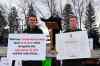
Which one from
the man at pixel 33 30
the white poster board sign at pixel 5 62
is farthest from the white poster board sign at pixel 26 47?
the white poster board sign at pixel 5 62

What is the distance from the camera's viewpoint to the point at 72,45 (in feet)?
10.2

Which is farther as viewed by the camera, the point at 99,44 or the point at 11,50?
the point at 99,44

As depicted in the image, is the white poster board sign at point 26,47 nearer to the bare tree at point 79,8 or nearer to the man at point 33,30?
the man at point 33,30

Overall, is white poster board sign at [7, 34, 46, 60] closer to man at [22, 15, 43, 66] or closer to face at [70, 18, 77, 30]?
man at [22, 15, 43, 66]

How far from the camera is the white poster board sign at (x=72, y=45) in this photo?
3.08 m

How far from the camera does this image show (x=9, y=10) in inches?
308

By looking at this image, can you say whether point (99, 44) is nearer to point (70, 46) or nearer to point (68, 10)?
point (68, 10)

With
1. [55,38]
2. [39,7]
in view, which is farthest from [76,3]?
[55,38]

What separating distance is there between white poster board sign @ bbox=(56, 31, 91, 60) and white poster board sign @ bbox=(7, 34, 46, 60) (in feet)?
0.59

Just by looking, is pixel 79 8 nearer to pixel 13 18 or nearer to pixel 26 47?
pixel 13 18

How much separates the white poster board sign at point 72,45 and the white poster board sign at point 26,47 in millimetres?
180

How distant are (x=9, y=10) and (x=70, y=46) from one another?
4.94 meters

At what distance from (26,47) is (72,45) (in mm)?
509

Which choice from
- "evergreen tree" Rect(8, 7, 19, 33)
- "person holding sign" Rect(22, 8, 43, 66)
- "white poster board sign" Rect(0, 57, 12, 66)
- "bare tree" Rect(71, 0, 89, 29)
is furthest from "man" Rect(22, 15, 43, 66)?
"evergreen tree" Rect(8, 7, 19, 33)
